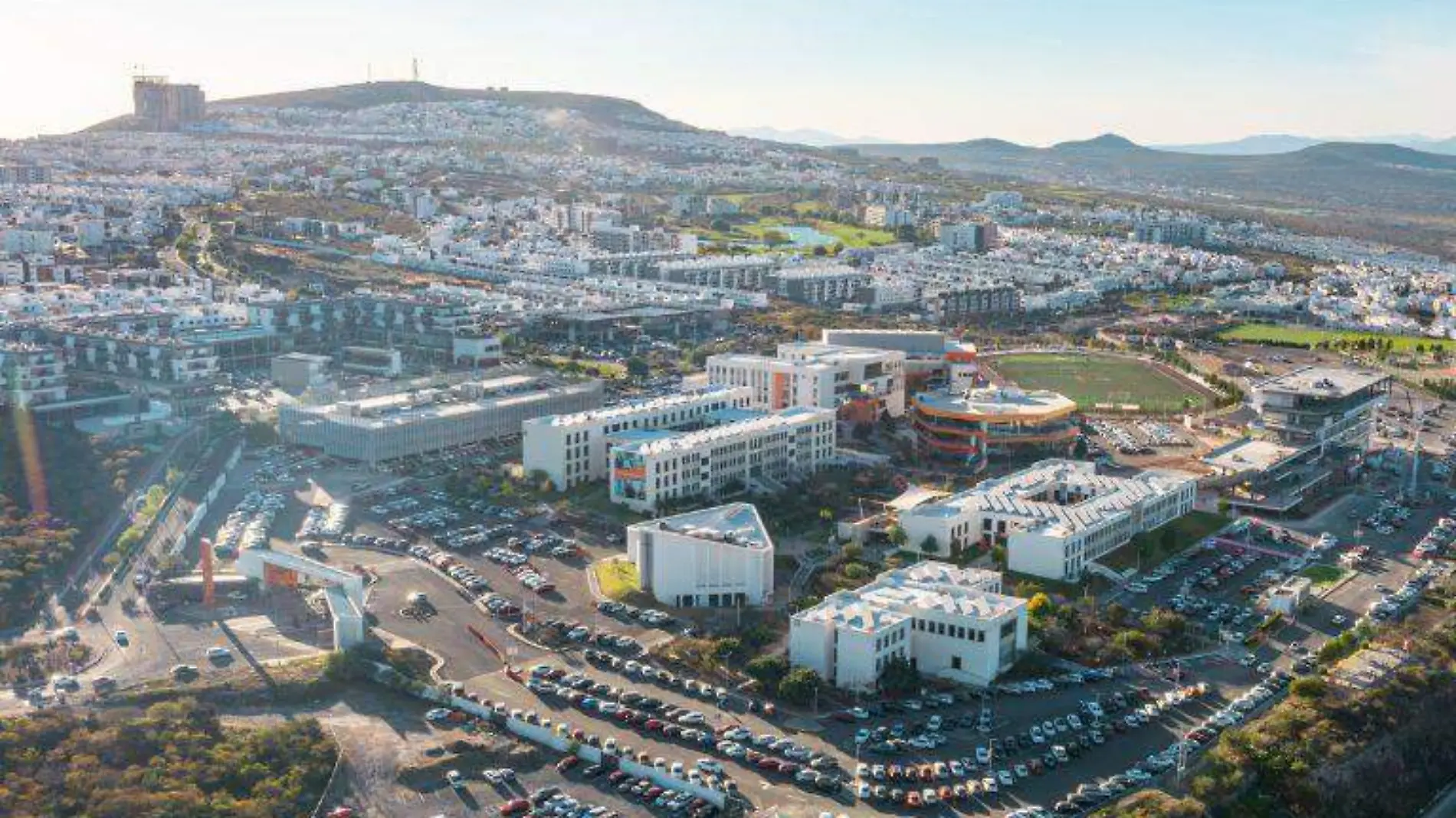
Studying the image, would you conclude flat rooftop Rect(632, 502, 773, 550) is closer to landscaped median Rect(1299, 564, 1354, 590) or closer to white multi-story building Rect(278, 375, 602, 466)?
white multi-story building Rect(278, 375, 602, 466)

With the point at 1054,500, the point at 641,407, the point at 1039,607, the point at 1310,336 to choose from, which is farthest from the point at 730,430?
the point at 1310,336

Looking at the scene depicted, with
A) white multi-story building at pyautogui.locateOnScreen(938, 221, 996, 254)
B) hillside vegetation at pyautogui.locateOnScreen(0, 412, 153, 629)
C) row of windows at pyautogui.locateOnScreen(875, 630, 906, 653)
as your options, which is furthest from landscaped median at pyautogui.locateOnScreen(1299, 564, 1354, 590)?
white multi-story building at pyautogui.locateOnScreen(938, 221, 996, 254)

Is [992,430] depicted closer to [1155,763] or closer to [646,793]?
[1155,763]

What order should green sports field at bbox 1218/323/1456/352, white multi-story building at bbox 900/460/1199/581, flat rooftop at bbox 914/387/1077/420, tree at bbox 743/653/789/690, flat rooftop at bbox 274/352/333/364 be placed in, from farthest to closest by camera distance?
green sports field at bbox 1218/323/1456/352, flat rooftop at bbox 274/352/333/364, flat rooftop at bbox 914/387/1077/420, white multi-story building at bbox 900/460/1199/581, tree at bbox 743/653/789/690

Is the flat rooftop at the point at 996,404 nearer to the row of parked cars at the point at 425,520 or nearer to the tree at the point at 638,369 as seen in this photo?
the tree at the point at 638,369

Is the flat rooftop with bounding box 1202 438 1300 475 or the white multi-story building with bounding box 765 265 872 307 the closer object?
the flat rooftop with bounding box 1202 438 1300 475

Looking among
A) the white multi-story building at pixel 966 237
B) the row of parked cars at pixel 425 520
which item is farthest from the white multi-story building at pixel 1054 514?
the white multi-story building at pixel 966 237
